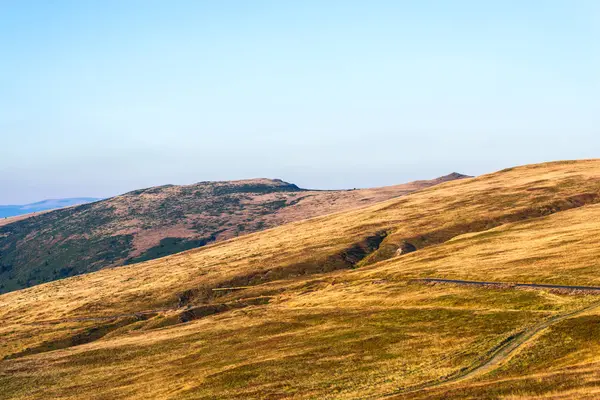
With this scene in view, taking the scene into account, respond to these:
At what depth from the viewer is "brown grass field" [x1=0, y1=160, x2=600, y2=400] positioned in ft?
198

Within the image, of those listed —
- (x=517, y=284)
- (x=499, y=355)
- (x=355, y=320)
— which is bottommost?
(x=355, y=320)

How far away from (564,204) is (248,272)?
8876 cm

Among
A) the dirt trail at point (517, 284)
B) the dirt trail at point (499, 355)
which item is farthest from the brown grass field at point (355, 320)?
the dirt trail at point (517, 284)

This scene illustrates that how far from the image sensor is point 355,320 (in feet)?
306

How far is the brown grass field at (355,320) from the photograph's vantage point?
198ft

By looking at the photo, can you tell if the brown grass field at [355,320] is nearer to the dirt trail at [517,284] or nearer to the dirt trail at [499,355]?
the dirt trail at [499,355]

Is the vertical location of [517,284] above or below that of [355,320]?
above

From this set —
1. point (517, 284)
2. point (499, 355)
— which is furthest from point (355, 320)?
point (499, 355)

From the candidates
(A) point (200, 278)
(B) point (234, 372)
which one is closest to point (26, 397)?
(B) point (234, 372)

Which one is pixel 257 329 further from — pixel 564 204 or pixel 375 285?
pixel 564 204

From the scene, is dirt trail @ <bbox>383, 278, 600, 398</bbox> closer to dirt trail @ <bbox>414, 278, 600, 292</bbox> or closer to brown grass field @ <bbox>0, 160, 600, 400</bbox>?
brown grass field @ <bbox>0, 160, 600, 400</bbox>

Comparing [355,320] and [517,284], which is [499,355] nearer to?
[517,284]


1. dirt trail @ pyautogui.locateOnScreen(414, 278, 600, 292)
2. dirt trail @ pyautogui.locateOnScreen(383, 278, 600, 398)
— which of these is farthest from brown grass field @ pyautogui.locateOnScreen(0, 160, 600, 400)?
dirt trail @ pyautogui.locateOnScreen(414, 278, 600, 292)

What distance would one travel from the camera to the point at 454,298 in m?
93.4
